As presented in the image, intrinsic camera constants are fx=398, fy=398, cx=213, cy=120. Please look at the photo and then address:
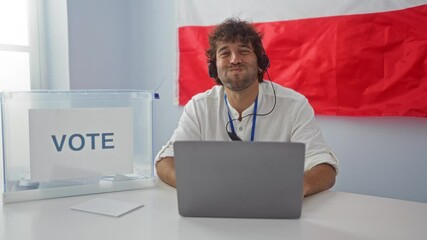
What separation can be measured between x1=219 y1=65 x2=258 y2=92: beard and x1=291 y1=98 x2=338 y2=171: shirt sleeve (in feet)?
0.70

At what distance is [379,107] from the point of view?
184 centimetres

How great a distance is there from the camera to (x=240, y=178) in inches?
35.6

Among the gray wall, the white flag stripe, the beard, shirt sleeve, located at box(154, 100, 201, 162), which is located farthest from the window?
the beard

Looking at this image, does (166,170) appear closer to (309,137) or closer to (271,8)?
(309,137)

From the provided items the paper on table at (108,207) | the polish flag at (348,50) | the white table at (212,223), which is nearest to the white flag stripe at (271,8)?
the polish flag at (348,50)

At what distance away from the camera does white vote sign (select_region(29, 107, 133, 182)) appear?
1108 mm

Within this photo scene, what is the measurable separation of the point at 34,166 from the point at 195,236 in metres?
0.54

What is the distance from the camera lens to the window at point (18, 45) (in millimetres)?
2240

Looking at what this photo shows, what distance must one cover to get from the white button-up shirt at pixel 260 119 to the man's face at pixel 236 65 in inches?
3.4

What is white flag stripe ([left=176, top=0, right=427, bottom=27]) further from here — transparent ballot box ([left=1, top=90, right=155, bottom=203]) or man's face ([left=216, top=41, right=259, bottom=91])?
transparent ballot box ([left=1, top=90, right=155, bottom=203])

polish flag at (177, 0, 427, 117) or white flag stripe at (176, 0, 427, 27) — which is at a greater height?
white flag stripe at (176, 0, 427, 27)

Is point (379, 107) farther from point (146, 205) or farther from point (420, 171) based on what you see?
point (146, 205)

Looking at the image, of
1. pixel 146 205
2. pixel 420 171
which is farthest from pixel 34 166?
pixel 420 171

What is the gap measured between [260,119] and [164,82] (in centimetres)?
120
